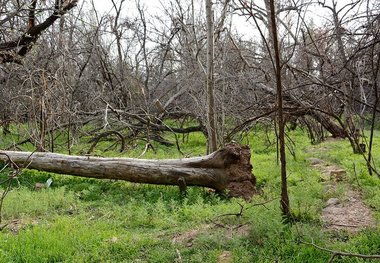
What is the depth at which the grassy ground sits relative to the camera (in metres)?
4.33

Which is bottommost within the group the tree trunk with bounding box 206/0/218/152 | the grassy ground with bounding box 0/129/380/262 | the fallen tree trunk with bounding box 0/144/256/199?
the grassy ground with bounding box 0/129/380/262

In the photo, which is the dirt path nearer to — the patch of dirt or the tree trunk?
the patch of dirt

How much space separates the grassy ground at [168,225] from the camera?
4328mm

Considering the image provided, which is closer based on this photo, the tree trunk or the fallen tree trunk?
the fallen tree trunk

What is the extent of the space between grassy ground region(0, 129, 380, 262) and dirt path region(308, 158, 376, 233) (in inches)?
4.4

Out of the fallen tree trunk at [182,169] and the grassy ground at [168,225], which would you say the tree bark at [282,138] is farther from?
the fallen tree trunk at [182,169]

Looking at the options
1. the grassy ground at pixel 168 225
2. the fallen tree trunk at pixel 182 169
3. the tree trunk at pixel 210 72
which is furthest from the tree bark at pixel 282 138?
the tree trunk at pixel 210 72

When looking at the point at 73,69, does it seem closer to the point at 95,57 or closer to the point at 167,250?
the point at 95,57

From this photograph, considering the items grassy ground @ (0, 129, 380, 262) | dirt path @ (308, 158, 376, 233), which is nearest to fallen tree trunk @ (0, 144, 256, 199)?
grassy ground @ (0, 129, 380, 262)

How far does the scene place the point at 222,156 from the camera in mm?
6996

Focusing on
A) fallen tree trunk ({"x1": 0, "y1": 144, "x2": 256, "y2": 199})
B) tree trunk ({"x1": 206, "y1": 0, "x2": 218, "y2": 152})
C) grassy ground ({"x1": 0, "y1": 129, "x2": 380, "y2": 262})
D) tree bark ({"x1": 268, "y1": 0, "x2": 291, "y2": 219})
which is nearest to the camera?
grassy ground ({"x1": 0, "y1": 129, "x2": 380, "y2": 262})

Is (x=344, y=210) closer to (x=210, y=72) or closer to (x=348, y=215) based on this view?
(x=348, y=215)

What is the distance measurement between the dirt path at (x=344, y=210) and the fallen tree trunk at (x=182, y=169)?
1342 mm

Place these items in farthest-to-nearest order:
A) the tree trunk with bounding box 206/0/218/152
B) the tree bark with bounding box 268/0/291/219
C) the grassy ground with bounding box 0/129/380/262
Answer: the tree trunk with bounding box 206/0/218/152 < the tree bark with bounding box 268/0/291/219 < the grassy ground with bounding box 0/129/380/262
